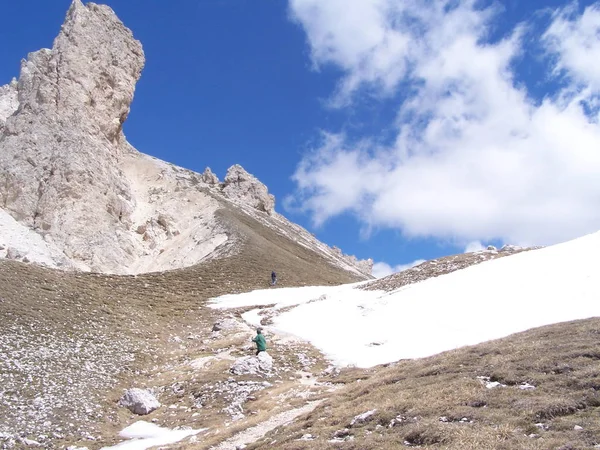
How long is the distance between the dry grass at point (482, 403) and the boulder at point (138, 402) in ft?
29.0

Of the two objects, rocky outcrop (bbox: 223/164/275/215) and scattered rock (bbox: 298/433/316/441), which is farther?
rocky outcrop (bbox: 223/164/275/215)

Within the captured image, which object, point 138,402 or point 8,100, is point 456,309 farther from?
point 8,100

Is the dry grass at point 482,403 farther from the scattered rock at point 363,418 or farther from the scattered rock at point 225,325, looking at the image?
the scattered rock at point 225,325

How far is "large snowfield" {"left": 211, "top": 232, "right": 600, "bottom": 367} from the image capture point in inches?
987

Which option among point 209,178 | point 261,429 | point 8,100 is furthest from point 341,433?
point 8,100

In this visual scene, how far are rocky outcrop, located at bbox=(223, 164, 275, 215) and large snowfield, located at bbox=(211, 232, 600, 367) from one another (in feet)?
218

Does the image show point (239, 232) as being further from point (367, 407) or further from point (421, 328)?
point (367, 407)

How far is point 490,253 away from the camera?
165 ft

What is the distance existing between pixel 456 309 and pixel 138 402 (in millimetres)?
19593

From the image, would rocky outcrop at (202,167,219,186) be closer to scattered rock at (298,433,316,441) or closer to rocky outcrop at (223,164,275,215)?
→ rocky outcrop at (223,164,275,215)

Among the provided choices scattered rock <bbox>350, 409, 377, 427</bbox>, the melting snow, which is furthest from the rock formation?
scattered rock <bbox>350, 409, 377, 427</bbox>

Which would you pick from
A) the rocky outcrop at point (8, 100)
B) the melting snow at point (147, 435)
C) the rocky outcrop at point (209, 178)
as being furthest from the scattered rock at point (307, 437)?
the rocky outcrop at point (8, 100)

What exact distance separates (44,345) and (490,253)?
42261 mm

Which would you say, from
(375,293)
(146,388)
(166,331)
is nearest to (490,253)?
(375,293)
